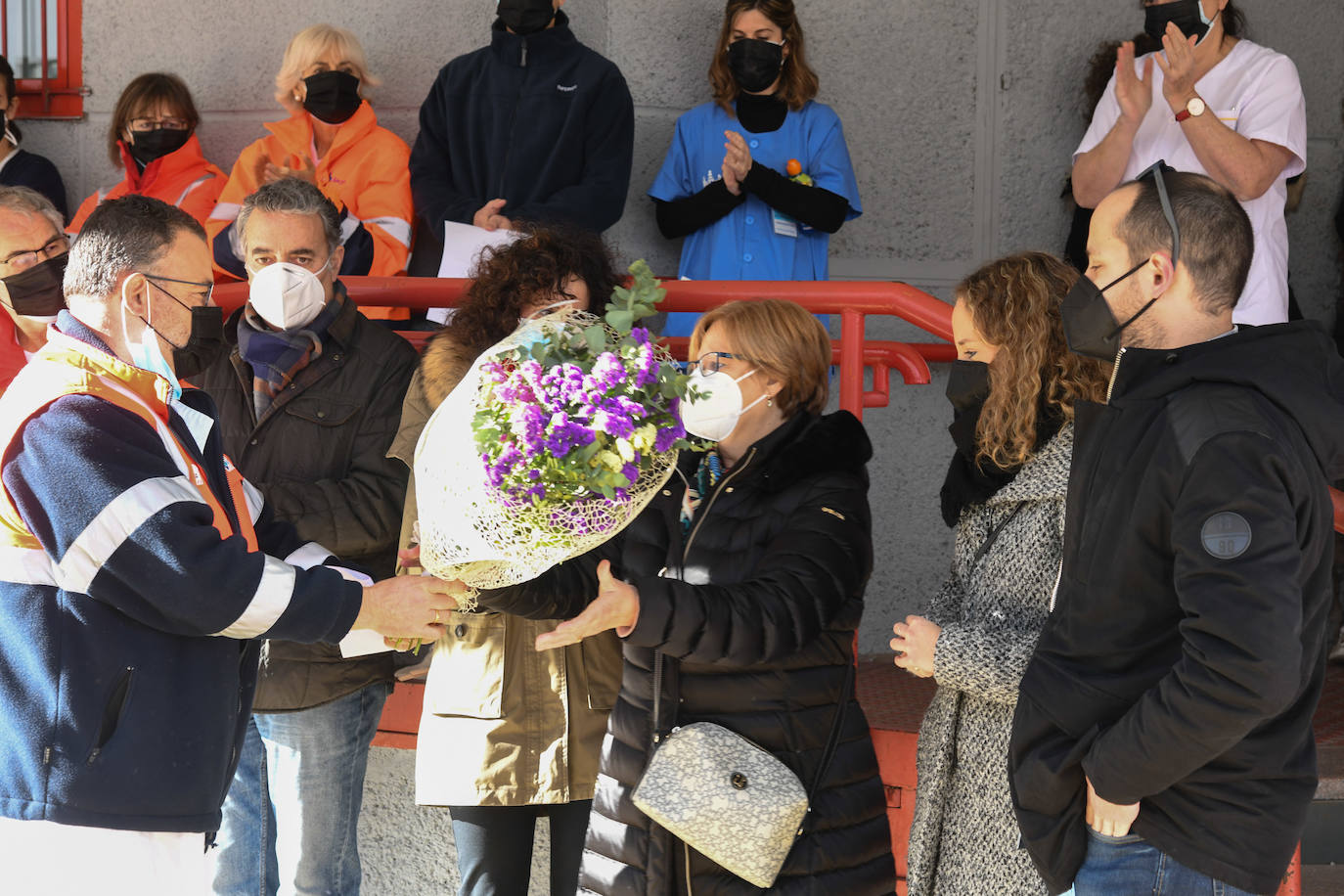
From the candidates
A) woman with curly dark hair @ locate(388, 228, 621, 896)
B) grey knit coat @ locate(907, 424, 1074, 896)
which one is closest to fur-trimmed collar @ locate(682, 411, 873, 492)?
grey knit coat @ locate(907, 424, 1074, 896)

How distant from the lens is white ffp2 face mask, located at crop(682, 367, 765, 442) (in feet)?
8.79

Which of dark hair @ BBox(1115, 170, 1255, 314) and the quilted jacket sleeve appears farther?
the quilted jacket sleeve

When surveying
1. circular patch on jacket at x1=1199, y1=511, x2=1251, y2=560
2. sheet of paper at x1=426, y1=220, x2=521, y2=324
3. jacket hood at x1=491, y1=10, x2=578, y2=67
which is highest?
jacket hood at x1=491, y1=10, x2=578, y2=67

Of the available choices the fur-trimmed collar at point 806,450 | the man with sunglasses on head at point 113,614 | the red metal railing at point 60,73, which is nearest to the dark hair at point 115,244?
the man with sunglasses on head at point 113,614

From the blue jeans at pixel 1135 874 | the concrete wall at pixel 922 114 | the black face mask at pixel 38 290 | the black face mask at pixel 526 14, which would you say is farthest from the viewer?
the concrete wall at pixel 922 114

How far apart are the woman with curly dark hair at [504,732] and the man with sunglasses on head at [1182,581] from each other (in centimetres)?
109

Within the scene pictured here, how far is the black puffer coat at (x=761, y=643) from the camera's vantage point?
2502 mm

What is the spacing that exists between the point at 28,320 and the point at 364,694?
1407mm

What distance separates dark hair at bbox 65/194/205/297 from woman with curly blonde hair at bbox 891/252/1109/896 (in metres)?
1.64

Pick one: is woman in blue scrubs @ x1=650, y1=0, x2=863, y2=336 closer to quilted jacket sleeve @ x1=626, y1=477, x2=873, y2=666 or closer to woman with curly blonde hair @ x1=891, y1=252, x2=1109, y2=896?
woman with curly blonde hair @ x1=891, y1=252, x2=1109, y2=896

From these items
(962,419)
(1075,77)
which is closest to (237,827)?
(962,419)

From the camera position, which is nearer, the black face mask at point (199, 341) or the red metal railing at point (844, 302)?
the black face mask at point (199, 341)

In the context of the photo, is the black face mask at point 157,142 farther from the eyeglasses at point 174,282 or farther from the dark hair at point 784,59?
the eyeglasses at point 174,282

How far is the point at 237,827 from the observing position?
3.29 metres
